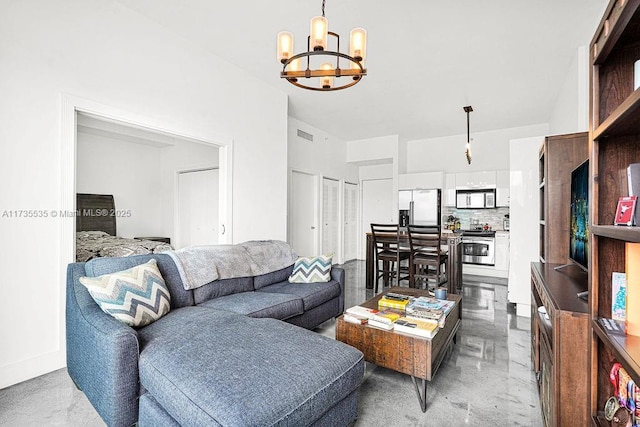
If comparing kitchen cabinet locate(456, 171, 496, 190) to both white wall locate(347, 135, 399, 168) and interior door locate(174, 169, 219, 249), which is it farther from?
interior door locate(174, 169, 219, 249)

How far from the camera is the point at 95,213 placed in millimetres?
5332

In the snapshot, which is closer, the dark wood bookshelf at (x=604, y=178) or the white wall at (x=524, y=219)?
the dark wood bookshelf at (x=604, y=178)

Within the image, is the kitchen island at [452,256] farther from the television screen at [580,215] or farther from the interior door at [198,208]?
the interior door at [198,208]

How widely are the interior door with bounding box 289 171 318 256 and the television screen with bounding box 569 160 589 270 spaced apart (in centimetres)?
416

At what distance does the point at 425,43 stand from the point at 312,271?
8.36 feet

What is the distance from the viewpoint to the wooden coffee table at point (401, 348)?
182cm

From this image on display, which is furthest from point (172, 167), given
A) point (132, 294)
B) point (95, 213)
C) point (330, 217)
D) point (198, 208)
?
point (132, 294)

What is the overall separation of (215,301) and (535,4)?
350 cm

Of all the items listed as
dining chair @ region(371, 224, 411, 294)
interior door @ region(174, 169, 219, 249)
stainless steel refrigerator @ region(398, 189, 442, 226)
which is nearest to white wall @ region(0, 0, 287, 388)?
interior door @ region(174, 169, 219, 249)

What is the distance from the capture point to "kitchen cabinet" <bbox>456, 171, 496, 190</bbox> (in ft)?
19.7

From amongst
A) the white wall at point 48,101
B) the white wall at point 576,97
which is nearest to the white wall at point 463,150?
the white wall at point 576,97

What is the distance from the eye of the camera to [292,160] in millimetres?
5602

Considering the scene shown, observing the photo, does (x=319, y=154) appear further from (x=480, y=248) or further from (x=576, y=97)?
(x=576, y=97)

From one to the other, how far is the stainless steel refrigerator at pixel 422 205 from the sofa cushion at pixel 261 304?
4330mm
